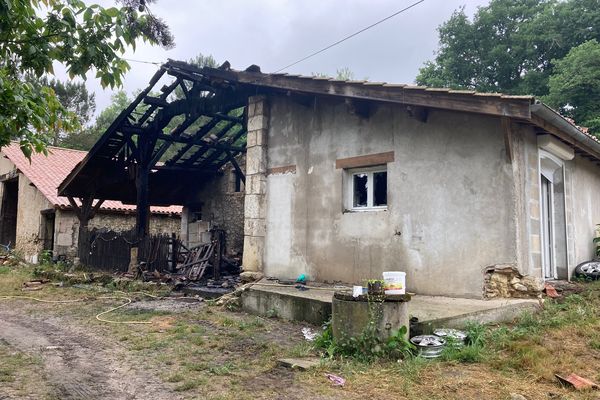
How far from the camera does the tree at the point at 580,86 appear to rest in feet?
66.8

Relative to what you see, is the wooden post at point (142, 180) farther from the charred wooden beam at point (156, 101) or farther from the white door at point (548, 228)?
the white door at point (548, 228)

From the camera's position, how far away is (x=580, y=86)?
20.7m

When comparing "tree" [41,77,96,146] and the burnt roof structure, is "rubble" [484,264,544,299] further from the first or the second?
"tree" [41,77,96,146]

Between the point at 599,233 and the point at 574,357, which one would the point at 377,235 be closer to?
the point at 574,357

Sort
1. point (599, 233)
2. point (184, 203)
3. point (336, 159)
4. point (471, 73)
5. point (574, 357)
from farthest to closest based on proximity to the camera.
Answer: point (471, 73), point (184, 203), point (599, 233), point (336, 159), point (574, 357)

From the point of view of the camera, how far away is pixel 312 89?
329 inches

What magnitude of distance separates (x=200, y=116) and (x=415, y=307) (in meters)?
7.30

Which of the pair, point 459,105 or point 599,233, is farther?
point 599,233

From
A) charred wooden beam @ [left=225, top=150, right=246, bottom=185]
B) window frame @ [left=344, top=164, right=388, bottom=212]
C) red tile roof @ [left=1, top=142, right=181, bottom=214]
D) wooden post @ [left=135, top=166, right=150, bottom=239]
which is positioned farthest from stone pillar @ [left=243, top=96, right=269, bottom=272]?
red tile roof @ [left=1, top=142, right=181, bottom=214]

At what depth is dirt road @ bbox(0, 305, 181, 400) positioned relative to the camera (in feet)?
14.1

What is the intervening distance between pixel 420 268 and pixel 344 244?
5.14 feet

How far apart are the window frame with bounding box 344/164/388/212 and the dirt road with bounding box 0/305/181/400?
452 cm

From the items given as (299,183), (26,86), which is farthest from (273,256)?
(26,86)

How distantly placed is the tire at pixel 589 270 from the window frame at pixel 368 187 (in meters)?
3.88
